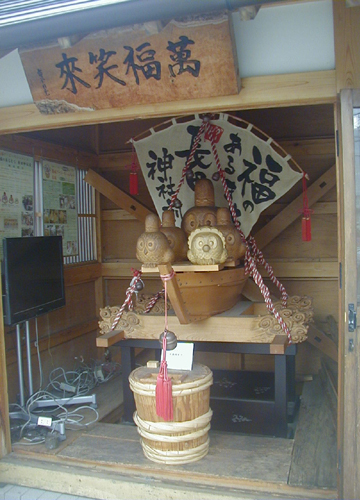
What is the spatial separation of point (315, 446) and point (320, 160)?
11.4 feet

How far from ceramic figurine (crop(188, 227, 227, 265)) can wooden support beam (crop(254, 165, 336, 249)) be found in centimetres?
171

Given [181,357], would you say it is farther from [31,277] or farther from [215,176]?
[215,176]

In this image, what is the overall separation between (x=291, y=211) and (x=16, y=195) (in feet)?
10.8

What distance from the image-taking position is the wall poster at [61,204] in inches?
231

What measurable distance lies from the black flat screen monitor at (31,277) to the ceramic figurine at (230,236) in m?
1.90

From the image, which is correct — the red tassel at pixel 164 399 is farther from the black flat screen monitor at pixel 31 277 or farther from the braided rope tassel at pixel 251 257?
the black flat screen monitor at pixel 31 277

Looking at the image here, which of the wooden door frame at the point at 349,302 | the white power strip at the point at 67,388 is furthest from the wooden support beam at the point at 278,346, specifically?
the white power strip at the point at 67,388

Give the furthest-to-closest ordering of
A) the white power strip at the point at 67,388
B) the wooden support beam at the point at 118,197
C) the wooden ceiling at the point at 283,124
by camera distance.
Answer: the wooden support beam at the point at 118,197 → the wooden ceiling at the point at 283,124 → the white power strip at the point at 67,388

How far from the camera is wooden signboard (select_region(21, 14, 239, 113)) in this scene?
3182 mm

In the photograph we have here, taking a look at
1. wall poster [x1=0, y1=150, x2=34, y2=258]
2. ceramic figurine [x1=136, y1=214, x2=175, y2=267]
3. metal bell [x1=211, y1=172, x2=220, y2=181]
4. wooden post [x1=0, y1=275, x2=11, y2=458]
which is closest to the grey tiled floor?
wooden post [x1=0, y1=275, x2=11, y2=458]

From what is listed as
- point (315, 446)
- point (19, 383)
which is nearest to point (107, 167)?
point (19, 383)

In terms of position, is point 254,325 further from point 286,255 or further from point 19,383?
point 19,383

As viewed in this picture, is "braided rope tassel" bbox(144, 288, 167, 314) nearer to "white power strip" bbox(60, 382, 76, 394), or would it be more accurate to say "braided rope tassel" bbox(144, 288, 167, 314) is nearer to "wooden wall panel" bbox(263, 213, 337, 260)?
"white power strip" bbox(60, 382, 76, 394)

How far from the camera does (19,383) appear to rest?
504 cm
